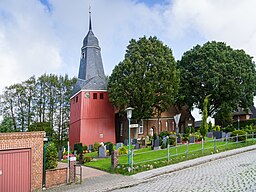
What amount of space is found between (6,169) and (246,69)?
120ft

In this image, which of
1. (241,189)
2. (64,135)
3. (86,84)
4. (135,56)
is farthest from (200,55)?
(241,189)

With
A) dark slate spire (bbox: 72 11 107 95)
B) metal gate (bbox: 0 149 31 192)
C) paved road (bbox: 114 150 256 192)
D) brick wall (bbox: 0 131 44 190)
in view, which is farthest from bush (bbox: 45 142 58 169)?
dark slate spire (bbox: 72 11 107 95)

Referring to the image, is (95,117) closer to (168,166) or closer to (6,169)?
(168,166)

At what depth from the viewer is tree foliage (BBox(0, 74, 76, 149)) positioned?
4488 centimetres

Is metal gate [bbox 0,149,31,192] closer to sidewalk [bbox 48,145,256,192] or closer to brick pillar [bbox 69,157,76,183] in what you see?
sidewalk [bbox 48,145,256,192]

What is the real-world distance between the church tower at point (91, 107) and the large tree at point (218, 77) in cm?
1157

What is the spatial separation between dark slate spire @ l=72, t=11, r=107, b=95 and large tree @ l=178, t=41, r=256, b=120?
12.0m

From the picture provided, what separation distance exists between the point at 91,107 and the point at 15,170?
25182 mm

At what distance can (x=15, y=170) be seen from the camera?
12758 millimetres

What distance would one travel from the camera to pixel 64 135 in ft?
165

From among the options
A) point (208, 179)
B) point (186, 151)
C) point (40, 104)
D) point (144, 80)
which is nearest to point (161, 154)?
point (186, 151)

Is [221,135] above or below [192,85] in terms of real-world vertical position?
below

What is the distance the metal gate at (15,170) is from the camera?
1241 centimetres

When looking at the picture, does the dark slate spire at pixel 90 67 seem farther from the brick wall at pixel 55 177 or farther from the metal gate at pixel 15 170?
the metal gate at pixel 15 170
